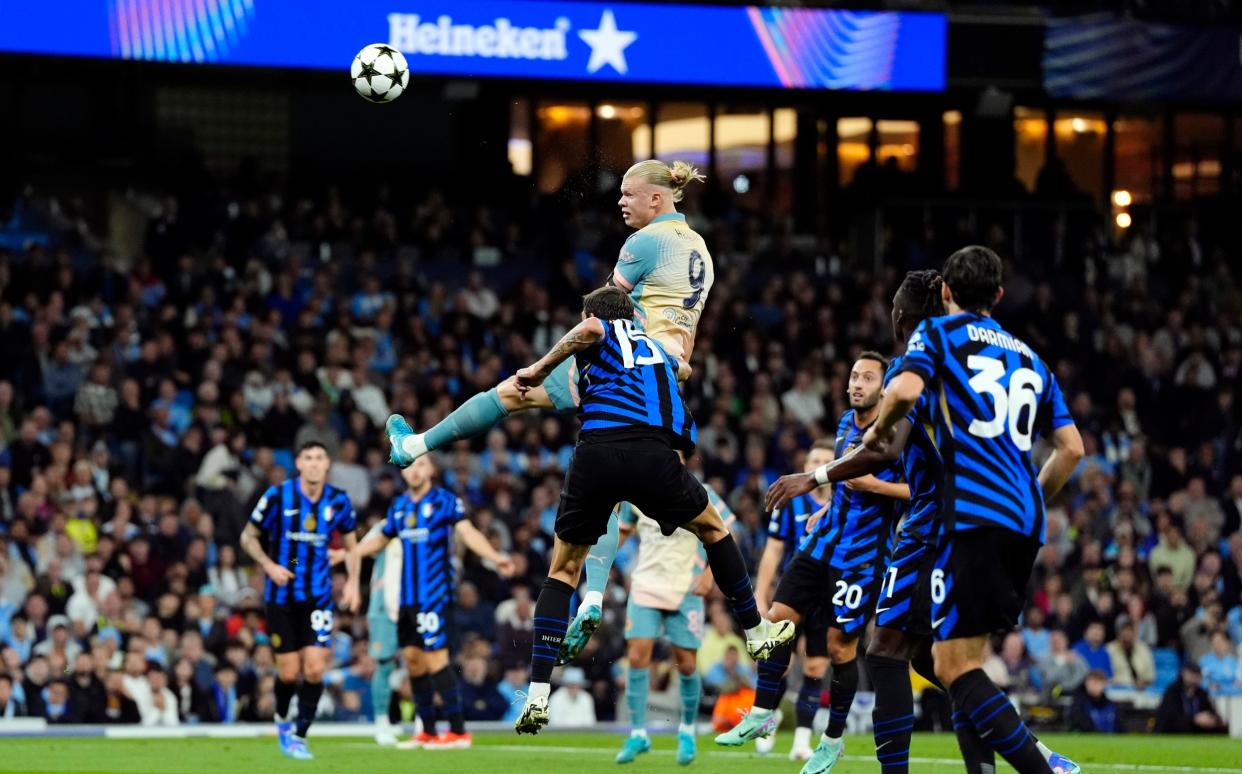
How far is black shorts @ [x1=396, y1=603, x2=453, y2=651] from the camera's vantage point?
51.7 ft

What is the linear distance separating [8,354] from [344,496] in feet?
29.4

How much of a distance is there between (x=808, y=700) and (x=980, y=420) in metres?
6.28

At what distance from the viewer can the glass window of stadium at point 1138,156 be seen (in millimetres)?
33312

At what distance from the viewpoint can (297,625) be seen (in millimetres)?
14914

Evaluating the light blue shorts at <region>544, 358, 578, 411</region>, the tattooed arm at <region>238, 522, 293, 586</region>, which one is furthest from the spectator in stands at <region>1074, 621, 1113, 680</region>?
the light blue shorts at <region>544, 358, 578, 411</region>

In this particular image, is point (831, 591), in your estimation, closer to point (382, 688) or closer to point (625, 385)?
point (625, 385)

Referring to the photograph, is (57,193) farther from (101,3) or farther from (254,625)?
(254,625)

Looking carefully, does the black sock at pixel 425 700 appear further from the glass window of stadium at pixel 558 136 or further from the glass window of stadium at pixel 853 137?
the glass window of stadium at pixel 853 137

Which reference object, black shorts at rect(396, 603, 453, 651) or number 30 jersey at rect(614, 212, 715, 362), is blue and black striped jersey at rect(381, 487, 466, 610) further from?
number 30 jersey at rect(614, 212, 715, 362)

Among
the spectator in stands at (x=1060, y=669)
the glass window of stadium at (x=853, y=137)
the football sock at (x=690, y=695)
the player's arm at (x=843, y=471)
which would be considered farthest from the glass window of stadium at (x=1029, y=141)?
the player's arm at (x=843, y=471)

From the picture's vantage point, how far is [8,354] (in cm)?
2252

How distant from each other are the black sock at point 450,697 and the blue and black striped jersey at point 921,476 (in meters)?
6.37

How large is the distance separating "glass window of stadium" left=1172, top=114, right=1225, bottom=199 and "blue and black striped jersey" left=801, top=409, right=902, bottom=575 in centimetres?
2285

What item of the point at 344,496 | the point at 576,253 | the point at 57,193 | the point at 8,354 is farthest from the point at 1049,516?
the point at 57,193
